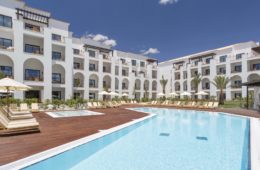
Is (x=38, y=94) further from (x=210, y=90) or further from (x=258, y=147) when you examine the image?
(x=210, y=90)

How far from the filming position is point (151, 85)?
47219 millimetres

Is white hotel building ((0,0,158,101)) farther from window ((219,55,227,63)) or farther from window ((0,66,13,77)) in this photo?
window ((219,55,227,63))

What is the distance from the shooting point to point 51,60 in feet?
85.4

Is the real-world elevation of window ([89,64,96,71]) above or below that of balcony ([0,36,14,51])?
below

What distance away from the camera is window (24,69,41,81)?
24.5 meters

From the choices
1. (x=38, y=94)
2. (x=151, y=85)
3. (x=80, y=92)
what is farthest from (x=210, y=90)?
(x=38, y=94)

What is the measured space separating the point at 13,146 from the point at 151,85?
42.3 metres

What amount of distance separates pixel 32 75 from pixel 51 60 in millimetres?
3701

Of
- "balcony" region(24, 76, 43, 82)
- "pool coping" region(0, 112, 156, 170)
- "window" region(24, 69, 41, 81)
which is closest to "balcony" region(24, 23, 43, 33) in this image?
"window" region(24, 69, 41, 81)

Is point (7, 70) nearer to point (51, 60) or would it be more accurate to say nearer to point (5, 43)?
point (5, 43)

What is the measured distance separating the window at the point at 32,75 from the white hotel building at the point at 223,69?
106 ft

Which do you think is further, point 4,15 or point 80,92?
point 80,92

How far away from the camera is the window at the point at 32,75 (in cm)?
2453

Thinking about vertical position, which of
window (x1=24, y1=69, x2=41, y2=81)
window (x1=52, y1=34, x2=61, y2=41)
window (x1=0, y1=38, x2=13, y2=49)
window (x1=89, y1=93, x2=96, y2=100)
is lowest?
window (x1=89, y1=93, x2=96, y2=100)
